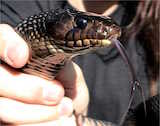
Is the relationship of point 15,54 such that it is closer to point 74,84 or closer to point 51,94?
point 51,94

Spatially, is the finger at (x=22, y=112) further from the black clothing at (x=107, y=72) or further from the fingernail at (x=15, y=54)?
the black clothing at (x=107, y=72)

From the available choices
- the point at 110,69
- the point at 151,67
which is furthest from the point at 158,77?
the point at 110,69

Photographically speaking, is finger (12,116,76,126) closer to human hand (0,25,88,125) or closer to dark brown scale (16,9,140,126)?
human hand (0,25,88,125)

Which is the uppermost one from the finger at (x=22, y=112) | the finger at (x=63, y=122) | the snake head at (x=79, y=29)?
the snake head at (x=79, y=29)

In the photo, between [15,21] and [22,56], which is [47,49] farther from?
[15,21]

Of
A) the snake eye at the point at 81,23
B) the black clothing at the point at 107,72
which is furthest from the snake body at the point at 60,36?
the black clothing at the point at 107,72

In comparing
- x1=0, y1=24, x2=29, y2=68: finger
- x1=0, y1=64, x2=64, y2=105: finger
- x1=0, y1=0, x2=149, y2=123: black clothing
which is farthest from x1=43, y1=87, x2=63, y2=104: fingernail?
x1=0, y1=0, x2=149, y2=123: black clothing
